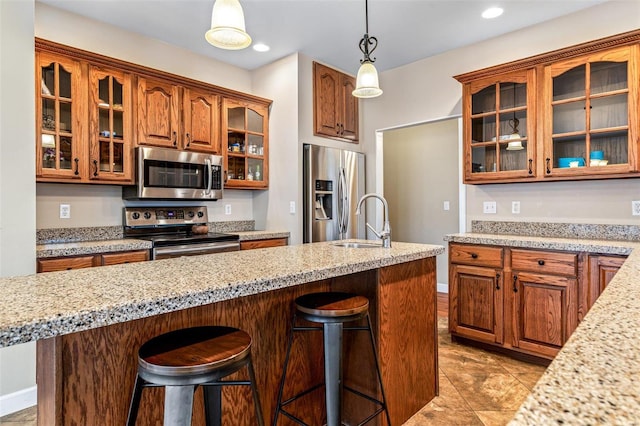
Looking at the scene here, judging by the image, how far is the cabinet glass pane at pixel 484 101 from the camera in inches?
125

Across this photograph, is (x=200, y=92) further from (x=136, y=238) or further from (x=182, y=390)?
(x=182, y=390)

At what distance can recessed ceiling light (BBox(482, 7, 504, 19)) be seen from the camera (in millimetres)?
2980

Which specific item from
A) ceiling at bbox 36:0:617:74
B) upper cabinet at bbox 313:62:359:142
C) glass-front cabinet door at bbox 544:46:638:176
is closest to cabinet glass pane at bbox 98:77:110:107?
ceiling at bbox 36:0:617:74

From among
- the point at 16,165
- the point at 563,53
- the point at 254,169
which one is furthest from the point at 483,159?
the point at 16,165

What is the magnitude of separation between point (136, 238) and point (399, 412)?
8.26 feet

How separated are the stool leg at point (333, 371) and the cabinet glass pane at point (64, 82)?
8.88 ft

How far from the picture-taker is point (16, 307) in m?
0.91

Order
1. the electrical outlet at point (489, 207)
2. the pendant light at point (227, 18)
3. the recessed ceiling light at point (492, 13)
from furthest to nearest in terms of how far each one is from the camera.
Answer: the electrical outlet at point (489, 207) < the recessed ceiling light at point (492, 13) < the pendant light at point (227, 18)

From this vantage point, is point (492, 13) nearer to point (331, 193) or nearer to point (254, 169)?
point (331, 193)

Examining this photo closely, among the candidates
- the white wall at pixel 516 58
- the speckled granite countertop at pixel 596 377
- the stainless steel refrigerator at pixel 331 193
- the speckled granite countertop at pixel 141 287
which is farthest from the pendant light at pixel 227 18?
the white wall at pixel 516 58

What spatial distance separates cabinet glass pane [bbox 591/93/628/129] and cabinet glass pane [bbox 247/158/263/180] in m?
3.03

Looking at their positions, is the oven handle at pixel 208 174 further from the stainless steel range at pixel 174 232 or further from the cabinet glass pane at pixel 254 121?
the cabinet glass pane at pixel 254 121

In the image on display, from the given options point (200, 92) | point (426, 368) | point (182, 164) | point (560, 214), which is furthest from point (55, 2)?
point (560, 214)

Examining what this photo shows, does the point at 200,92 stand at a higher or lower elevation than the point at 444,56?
lower
